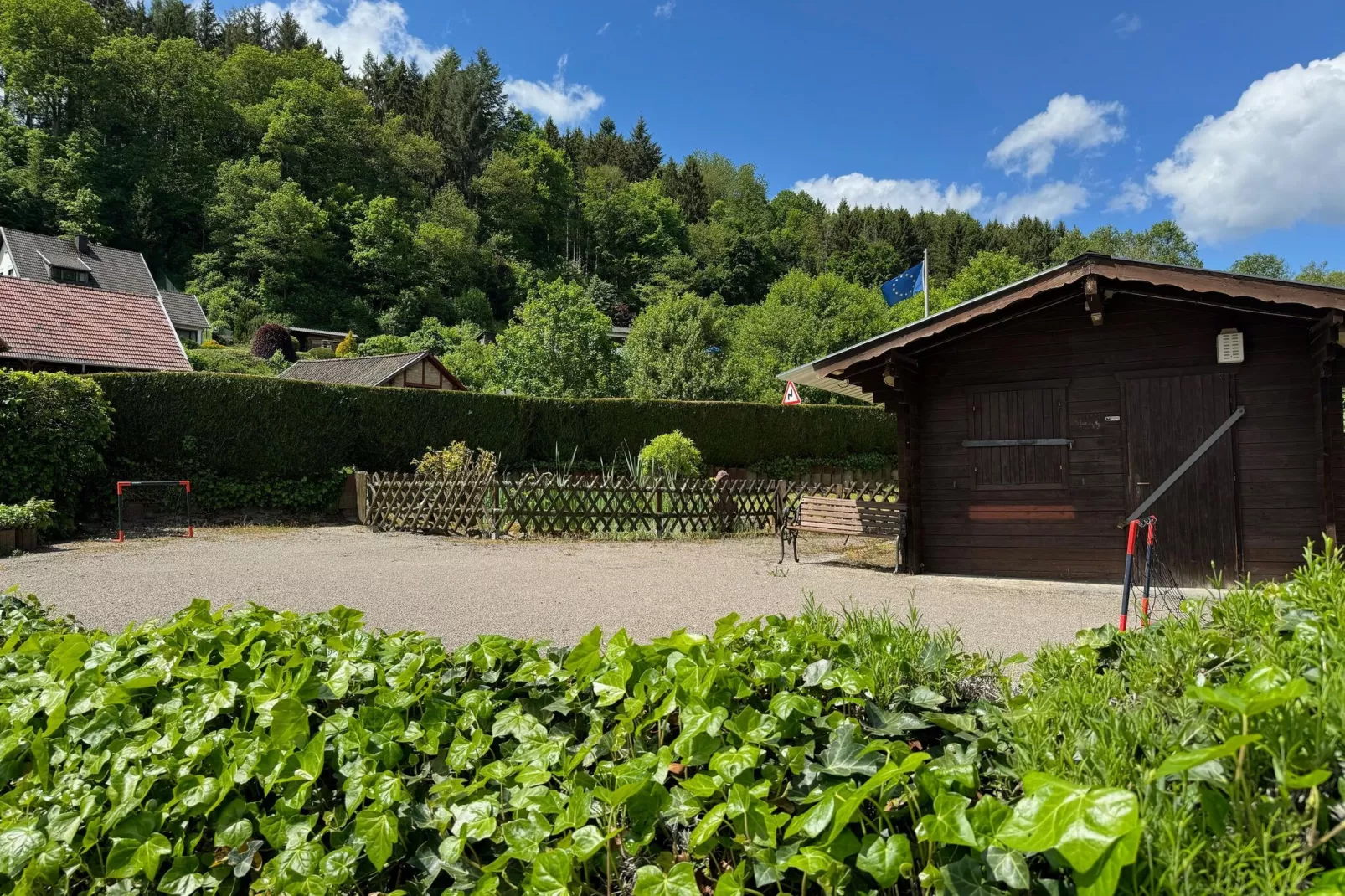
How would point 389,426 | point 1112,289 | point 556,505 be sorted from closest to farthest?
point 1112,289 < point 556,505 < point 389,426

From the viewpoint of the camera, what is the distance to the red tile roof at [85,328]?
21500mm

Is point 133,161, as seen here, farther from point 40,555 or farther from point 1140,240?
point 1140,240

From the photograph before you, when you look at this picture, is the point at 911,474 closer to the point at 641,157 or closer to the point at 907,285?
the point at 907,285

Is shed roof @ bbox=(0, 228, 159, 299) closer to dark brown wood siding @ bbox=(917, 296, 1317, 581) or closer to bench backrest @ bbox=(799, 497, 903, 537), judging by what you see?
bench backrest @ bbox=(799, 497, 903, 537)

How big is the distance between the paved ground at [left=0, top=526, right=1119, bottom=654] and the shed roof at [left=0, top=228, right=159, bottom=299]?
154 ft

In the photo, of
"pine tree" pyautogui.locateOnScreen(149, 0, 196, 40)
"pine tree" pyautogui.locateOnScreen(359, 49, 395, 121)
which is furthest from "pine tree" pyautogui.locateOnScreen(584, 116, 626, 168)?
"pine tree" pyautogui.locateOnScreen(149, 0, 196, 40)

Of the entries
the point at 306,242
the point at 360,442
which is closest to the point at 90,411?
the point at 360,442

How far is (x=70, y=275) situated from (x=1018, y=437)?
6211cm

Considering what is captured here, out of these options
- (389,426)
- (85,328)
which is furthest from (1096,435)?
(85,328)

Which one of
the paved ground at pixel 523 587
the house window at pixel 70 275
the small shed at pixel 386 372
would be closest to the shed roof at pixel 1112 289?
the paved ground at pixel 523 587

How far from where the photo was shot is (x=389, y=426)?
63.4 feet

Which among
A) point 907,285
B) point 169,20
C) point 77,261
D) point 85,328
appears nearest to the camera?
point 85,328

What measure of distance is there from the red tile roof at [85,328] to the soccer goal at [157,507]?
8.06m

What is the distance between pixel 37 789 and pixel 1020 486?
31.9 feet
